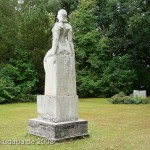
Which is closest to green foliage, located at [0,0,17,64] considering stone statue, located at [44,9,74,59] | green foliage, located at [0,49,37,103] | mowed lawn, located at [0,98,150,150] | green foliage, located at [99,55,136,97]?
green foliage, located at [0,49,37,103]

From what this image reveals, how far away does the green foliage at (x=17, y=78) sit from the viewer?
24.3 metres

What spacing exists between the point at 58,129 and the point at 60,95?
975mm

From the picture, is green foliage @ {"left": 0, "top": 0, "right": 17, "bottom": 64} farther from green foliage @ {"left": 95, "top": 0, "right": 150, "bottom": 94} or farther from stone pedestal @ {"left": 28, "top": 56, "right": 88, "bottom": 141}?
stone pedestal @ {"left": 28, "top": 56, "right": 88, "bottom": 141}

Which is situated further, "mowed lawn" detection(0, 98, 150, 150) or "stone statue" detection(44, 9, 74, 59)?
"stone statue" detection(44, 9, 74, 59)

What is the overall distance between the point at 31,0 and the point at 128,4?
12.4m

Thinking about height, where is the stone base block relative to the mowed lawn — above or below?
above

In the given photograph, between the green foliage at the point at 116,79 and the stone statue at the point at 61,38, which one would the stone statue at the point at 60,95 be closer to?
the stone statue at the point at 61,38

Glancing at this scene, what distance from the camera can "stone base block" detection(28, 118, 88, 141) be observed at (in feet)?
29.8

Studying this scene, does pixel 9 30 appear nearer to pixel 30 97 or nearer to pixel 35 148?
pixel 30 97

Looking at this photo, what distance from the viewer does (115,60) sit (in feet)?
102

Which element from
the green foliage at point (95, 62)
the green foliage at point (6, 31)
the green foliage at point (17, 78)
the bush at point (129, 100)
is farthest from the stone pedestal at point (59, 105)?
the green foliage at point (95, 62)

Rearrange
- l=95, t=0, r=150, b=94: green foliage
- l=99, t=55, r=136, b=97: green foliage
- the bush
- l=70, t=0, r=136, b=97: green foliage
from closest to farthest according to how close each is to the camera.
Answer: the bush < l=99, t=55, r=136, b=97: green foliage < l=70, t=0, r=136, b=97: green foliage < l=95, t=0, r=150, b=94: green foliage

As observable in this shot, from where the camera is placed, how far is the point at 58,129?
9.09m

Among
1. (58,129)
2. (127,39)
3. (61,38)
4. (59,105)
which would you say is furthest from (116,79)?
(58,129)
